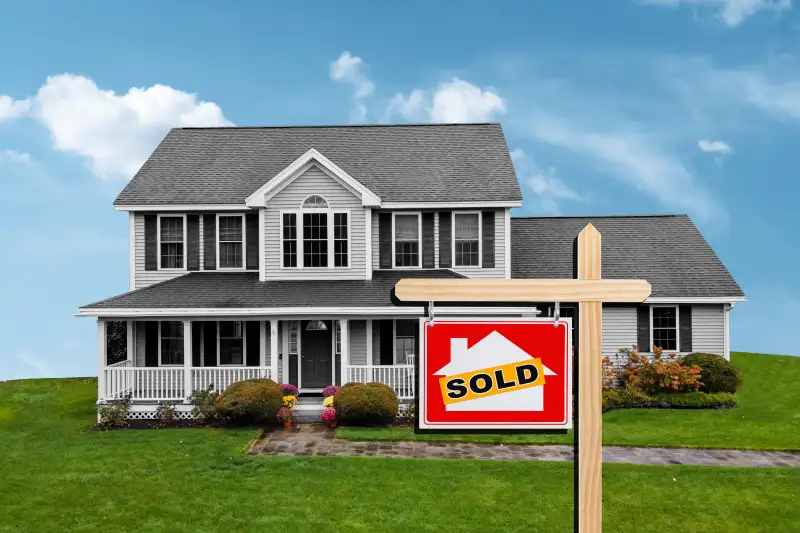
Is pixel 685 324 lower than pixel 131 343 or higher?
higher

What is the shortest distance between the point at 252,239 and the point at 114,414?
7.17m

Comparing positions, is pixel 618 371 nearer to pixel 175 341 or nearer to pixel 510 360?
pixel 175 341

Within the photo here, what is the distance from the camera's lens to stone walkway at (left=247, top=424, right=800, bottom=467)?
13.8 meters

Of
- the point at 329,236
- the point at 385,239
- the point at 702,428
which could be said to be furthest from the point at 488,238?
the point at 702,428

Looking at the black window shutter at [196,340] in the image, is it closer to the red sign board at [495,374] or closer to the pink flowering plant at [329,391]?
the pink flowering plant at [329,391]

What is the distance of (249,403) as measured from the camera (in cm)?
1620

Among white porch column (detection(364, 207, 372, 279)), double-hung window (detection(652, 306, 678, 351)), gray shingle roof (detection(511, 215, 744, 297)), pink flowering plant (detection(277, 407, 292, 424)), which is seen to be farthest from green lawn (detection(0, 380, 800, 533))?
gray shingle roof (detection(511, 215, 744, 297))

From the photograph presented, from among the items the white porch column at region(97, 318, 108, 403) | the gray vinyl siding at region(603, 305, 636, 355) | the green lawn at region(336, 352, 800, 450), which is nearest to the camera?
the green lawn at region(336, 352, 800, 450)

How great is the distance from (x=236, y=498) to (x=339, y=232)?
424 inches

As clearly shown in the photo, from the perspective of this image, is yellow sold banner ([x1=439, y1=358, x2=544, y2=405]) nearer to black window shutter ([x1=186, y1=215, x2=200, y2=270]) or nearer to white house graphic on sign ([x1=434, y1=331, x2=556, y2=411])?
white house graphic on sign ([x1=434, y1=331, x2=556, y2=411])

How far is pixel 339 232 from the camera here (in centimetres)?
2034

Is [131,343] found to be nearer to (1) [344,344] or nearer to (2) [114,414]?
(2) [114,414]

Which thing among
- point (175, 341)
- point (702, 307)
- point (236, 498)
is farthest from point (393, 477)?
point (702, 307)

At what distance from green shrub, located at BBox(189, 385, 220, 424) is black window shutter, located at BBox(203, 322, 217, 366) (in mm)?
2666
